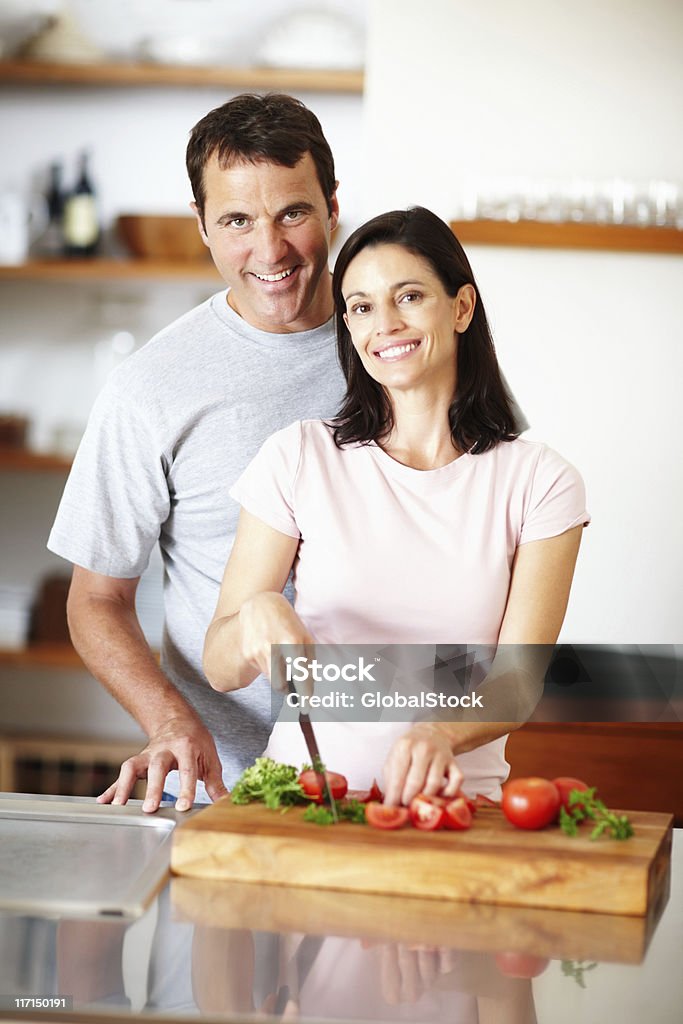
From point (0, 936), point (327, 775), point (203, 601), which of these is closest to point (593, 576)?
point (203, 601)

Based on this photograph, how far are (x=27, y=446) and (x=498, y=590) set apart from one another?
211 cm

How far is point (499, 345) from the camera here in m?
2.72

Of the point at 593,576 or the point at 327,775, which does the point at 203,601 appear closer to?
the point at 327,775

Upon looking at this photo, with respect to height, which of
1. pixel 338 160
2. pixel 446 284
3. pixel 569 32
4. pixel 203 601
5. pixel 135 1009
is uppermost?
pixel 569 32

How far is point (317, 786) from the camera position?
107 centimetres

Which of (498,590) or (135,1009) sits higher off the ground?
(498,590)

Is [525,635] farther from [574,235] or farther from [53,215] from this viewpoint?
[53,215]

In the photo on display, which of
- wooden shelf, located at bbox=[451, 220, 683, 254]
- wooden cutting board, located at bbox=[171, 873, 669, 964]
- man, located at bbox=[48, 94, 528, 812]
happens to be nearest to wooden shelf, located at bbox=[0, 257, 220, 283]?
wooden shelf, located at bbox=[451, 220, 683, 254]

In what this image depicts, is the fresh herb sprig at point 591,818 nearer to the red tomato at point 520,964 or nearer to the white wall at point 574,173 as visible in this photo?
the red tomato at point 520,964

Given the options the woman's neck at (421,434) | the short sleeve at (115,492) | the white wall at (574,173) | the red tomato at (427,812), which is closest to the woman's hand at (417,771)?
Result: the red tomato at (427,812)

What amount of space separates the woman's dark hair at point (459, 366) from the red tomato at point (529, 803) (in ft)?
1.44

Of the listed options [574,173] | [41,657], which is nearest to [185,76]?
[574,173]

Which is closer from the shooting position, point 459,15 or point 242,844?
point 242,844

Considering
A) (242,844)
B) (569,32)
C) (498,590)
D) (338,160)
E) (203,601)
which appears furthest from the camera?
(338,160)
